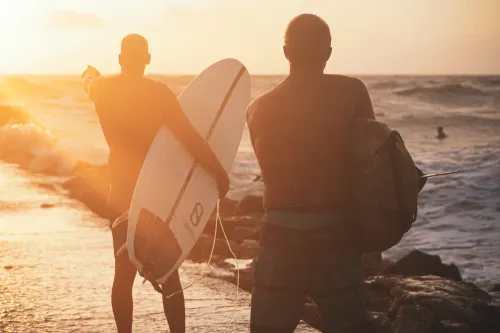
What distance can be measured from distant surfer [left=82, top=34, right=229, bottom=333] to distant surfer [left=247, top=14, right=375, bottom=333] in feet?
2.71

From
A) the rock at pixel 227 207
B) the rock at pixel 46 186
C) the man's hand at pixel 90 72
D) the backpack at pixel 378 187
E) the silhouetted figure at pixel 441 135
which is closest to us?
the backpack at pixel 378 187

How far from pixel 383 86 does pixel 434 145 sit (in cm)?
3936

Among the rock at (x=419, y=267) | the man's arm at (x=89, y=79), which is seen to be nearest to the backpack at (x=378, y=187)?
the man's arm at (x=89, y=79)

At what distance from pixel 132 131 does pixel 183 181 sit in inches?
20.4

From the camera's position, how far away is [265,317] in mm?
2881

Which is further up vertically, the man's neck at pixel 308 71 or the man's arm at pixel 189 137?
the man's neck at pixel 308 71

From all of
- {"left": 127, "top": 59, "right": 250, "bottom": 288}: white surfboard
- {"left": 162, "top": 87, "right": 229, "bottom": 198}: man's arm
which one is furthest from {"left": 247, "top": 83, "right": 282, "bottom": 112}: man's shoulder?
{"left": 127, "top": 59, "right": 250, "bottom": 288}: white surfboard

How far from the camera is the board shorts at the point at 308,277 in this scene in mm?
2830

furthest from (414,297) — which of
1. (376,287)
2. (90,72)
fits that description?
(90,72)

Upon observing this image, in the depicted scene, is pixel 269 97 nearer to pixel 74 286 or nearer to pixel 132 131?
pixel 132 131

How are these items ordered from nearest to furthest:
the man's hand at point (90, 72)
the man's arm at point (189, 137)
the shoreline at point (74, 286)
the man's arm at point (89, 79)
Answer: the man's arm at point (189, 137), the man's arm at point (89, 79), the man's hand at point (90, 72), the shoreline at point (74, 286)

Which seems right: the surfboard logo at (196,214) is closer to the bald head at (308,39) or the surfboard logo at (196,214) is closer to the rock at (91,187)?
the bald head at (308,39)

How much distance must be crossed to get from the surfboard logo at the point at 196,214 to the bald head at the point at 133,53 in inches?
33.9

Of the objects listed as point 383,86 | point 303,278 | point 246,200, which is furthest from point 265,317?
point 383,86
